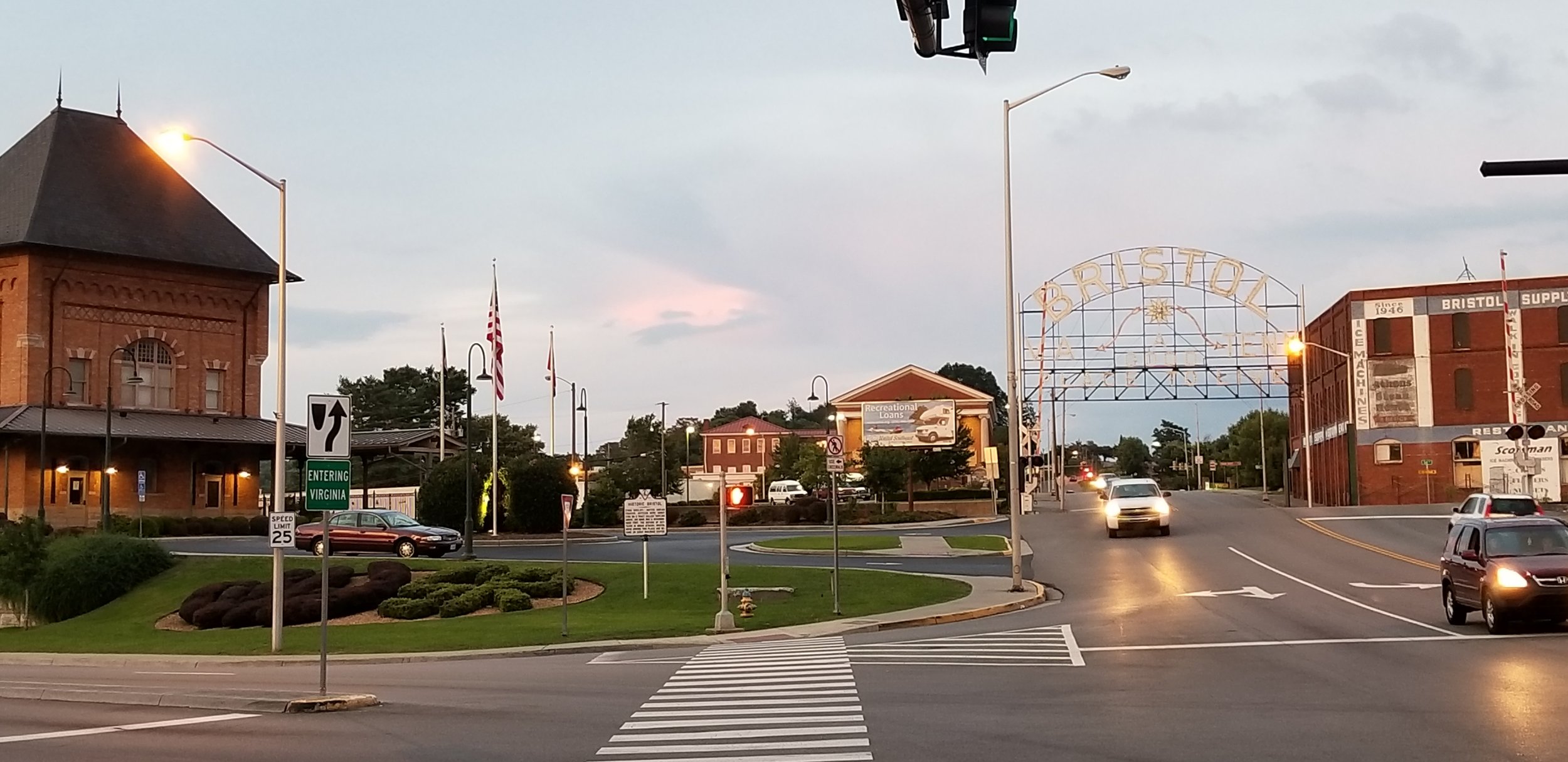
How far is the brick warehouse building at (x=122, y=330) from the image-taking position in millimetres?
59938

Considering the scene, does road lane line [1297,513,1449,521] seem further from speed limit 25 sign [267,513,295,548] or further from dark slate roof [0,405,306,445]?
dark slate roof [0,405,306,445]

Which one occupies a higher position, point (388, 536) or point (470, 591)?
point (388, 536)

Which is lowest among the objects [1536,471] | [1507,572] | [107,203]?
[1507,572]

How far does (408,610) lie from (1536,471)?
185 ft

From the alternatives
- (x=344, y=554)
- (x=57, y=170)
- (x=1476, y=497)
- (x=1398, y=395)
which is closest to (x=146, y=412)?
(x=57, y=170)

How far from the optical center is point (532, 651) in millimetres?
23625

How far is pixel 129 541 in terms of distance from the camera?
38.0 meters

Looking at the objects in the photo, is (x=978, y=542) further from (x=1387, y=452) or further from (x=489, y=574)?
(x=1387, y=452)

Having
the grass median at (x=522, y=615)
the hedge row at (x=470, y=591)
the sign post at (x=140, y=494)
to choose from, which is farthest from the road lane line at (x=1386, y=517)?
the sign post at (x=140, y=494)

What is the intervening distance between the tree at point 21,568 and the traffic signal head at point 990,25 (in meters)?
34.2

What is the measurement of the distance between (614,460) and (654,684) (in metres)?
104

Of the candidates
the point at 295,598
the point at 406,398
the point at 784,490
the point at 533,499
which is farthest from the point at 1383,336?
the point at 406,398

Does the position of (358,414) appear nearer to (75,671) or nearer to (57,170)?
(57,170)

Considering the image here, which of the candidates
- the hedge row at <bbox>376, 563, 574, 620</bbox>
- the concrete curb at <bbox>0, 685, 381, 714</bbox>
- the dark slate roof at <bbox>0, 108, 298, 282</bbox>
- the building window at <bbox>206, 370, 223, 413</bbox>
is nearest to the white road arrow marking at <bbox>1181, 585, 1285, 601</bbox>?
the hedge row at <bbox>376, 563, 574, 620</bbox>
